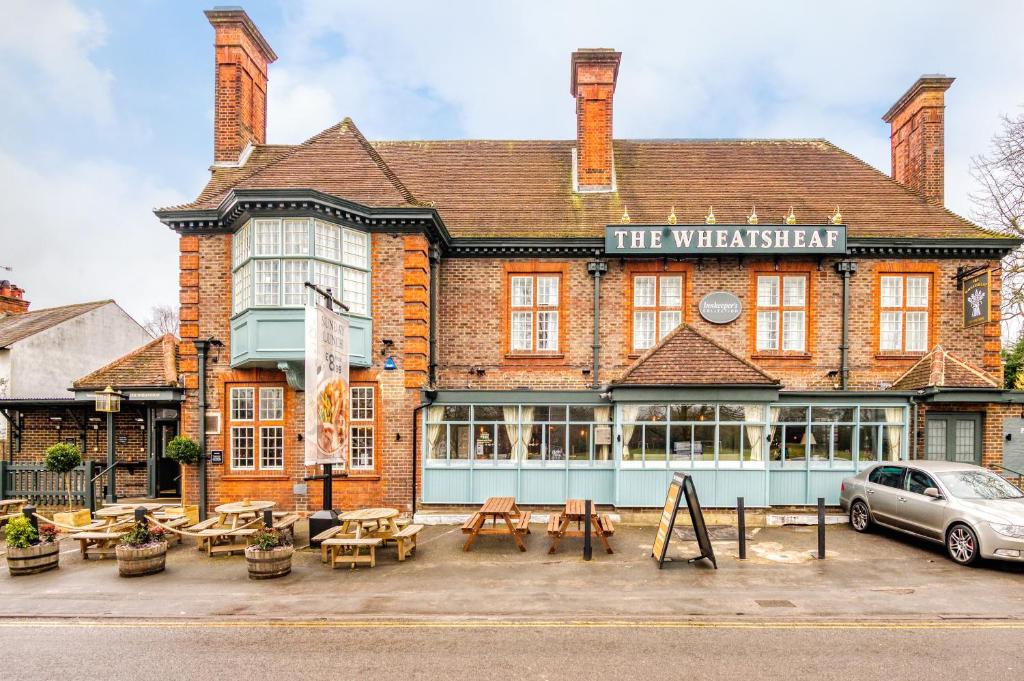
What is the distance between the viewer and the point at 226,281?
13.1 meters

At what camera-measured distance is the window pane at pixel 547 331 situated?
15.0m

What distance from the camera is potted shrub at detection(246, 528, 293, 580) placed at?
8.58 meters

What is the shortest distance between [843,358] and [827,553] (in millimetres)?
6479

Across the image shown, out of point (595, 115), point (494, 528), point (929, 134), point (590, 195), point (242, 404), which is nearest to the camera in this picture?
point (494, 528)

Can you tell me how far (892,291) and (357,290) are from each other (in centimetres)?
1379

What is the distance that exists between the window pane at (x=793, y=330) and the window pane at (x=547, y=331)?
607 cm

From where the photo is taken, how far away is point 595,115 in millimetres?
16969

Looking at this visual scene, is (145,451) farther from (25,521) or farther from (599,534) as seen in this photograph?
(599,534)

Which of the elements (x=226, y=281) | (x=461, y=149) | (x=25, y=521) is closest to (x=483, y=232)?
(x=461, y=149)

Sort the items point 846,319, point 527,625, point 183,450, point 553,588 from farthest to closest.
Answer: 1. point 846,319
2. point 183,450
3. point 553,588
4. point 527,625

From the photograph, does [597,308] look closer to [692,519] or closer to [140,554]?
[692,519]

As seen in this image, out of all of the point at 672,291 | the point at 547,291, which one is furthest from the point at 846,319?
the point at 547,291

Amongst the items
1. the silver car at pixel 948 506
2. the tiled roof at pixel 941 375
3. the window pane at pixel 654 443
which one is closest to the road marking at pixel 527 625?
the silver car at pixel 948 506

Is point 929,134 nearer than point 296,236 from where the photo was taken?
No
